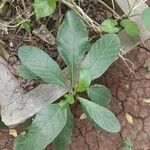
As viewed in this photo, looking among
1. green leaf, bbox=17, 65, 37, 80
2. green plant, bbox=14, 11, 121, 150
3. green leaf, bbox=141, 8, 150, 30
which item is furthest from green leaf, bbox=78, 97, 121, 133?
green leaf, bbox=141, 8, 150, 30

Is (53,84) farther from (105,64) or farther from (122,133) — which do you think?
(122,133)

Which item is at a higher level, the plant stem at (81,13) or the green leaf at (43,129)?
the plant stem at (81,13)

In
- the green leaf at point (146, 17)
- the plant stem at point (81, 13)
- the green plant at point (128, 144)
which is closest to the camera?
the green leaf at point (146, 17)

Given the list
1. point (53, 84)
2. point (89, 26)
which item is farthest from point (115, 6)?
point (53, 84)

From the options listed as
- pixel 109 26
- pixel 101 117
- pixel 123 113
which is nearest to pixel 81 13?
pixel 109 26

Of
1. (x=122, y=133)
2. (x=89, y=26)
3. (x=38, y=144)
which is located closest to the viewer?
(x=38, y=144)

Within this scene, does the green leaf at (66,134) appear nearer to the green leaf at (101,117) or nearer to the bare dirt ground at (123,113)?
the green leaf at (101,117)

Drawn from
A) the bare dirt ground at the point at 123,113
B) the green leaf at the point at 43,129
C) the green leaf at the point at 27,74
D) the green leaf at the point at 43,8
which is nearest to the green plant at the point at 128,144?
the bare dirt ground at the point at 123,113

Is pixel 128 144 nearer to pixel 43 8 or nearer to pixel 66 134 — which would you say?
pixel 66 134
